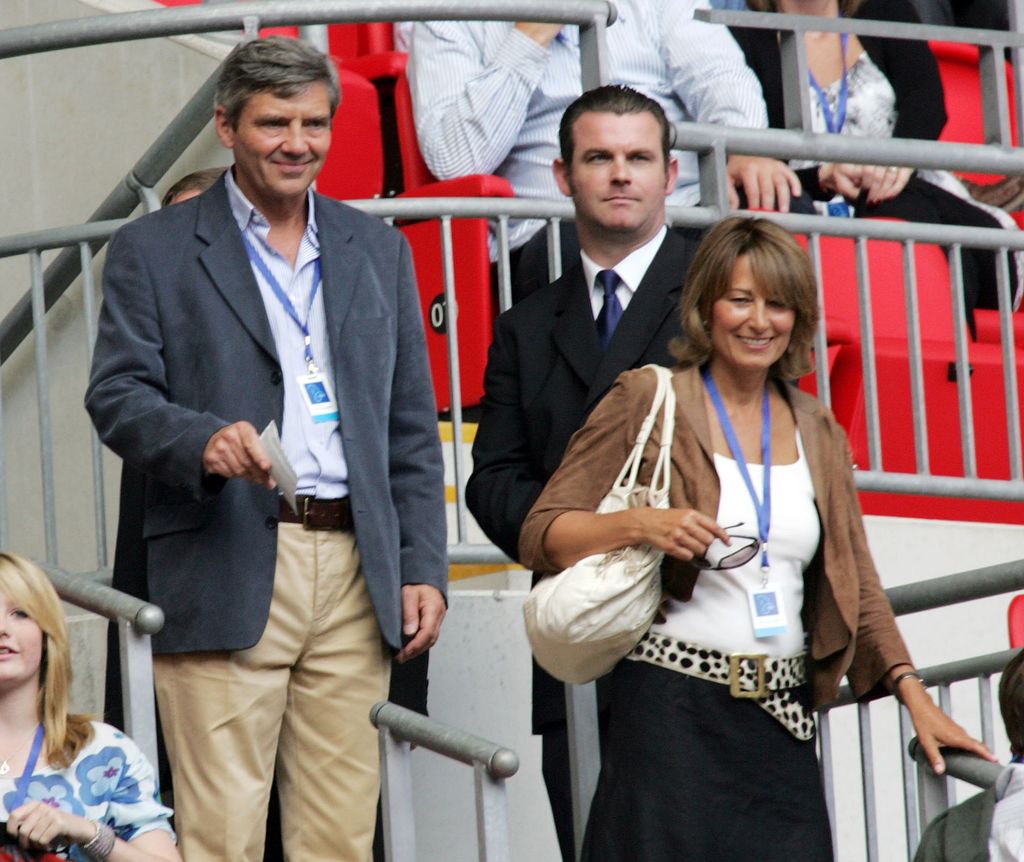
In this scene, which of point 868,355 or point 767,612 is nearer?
point 767,612

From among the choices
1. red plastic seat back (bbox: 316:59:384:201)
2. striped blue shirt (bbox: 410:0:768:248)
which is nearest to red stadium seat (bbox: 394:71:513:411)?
striped blue shirt (bbox: 410:0:768:248)

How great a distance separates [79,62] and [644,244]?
10.2ft

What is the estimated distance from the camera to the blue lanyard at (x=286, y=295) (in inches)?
148

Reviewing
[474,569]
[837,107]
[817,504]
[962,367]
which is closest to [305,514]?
[817,504]

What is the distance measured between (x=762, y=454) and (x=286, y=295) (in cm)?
98

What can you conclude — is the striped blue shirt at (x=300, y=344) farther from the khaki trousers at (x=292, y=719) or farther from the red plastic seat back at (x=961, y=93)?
the red plastic seat back at (x=961, y=93)

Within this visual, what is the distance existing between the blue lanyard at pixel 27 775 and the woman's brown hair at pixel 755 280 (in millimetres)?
1276

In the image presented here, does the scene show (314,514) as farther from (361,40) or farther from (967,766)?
(361,40)

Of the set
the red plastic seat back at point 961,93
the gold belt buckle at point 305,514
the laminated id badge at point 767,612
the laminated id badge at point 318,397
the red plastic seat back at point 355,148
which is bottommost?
the laminated id badge at point 767,612

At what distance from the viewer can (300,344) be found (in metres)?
3.77

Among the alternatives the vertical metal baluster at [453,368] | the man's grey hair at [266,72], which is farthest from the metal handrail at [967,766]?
the vertical metal baluster at [453,368]

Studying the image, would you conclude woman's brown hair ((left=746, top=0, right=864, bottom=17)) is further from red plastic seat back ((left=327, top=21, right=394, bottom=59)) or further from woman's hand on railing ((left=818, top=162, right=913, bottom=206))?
red plastic seat back ((left=327, top=21, right=394, bottom=59))

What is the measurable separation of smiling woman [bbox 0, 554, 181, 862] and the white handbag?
0.75 meters

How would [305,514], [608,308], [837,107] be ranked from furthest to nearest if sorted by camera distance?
[837,107]
[608,308]
[305,514]
